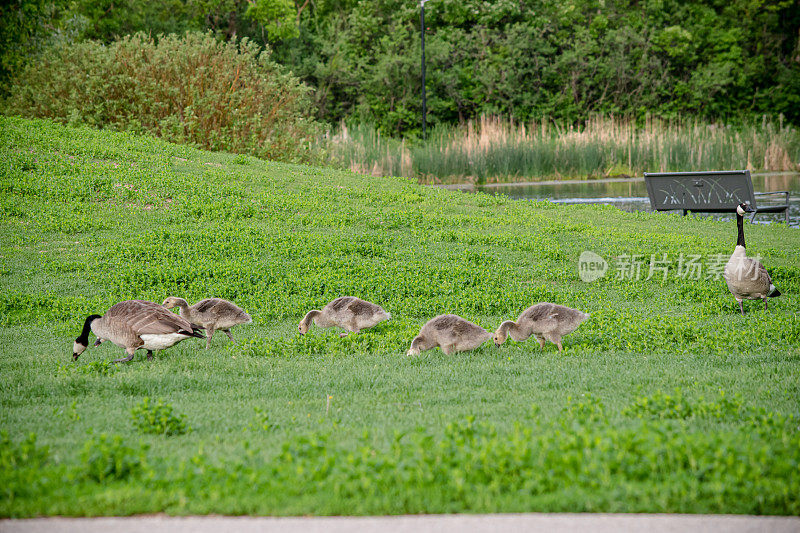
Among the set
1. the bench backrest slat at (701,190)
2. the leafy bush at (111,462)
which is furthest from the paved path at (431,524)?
the bench backrest slat at (701,190)

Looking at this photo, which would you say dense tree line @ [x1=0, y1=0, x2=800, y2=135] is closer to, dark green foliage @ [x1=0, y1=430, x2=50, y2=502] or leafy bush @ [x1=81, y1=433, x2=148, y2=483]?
dark green foliage @ [x1=0, y1=430, x2=50, y2=502]

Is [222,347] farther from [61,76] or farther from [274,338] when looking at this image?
[61,76]

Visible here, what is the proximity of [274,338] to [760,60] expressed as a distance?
4822 cm

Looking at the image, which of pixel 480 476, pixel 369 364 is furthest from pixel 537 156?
pixel 480 476

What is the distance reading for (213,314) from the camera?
8188 millimetres

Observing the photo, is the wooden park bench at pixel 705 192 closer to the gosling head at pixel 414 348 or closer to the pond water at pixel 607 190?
the pond water at pixel 607 190

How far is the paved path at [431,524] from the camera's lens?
360 centimetres

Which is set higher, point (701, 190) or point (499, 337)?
point (701, 190)

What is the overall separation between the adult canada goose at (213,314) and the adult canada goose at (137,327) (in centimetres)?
60

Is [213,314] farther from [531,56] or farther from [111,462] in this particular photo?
[531,56]

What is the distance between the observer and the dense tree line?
46281 millimetres

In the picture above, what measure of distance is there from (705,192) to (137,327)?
13.4 m

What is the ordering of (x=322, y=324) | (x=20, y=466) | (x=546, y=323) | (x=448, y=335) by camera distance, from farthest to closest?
1. (x=322, y=324)
2. (x=546, y=323)
3. (x=448, y=335)
4. (x=20, y=466)

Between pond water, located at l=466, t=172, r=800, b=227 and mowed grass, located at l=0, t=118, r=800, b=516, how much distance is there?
469 cm
